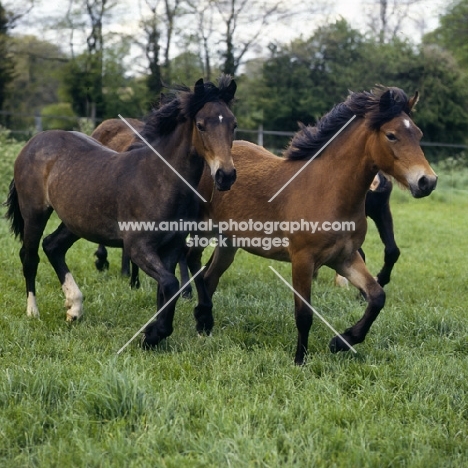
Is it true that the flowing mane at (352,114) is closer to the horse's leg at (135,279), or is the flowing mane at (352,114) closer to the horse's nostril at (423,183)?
the horse's nostril at (423,183)

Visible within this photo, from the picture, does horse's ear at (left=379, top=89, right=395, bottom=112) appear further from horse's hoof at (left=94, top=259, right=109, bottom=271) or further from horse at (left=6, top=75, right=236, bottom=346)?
horse's hoof at (left=94, top=259, right=109, bottom=271)

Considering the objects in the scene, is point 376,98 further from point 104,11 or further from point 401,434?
point 104,11

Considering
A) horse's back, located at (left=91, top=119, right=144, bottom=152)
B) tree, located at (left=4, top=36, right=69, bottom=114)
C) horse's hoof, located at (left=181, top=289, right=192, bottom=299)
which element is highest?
tree, located at (left=4, top=36, right=69, bottom=114)

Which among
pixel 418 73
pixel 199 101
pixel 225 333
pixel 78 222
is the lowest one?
pixel 225 333

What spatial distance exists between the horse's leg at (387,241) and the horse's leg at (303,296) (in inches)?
80.1

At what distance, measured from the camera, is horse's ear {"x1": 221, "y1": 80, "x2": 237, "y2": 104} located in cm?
454

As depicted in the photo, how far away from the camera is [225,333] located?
16.6 ft

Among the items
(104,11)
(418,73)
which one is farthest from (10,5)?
(418,73)

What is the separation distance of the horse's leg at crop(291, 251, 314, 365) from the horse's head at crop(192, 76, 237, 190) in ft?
2.65

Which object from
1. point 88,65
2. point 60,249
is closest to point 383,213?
point 60,249

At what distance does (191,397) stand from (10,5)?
20.4 m

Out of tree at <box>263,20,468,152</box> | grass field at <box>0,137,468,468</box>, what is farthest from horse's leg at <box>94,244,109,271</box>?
tree at <box>263,20,468,152</box>

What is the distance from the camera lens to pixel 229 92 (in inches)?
180

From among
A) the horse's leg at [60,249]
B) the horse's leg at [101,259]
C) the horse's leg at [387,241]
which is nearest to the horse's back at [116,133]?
the horse's leg at [101,259]
